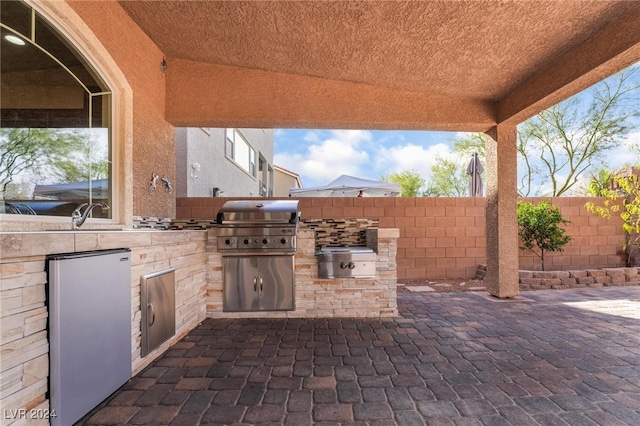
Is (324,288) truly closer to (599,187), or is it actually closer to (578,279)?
(578,279)

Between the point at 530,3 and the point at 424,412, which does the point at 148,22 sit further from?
the point at 424,412

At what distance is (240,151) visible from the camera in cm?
966

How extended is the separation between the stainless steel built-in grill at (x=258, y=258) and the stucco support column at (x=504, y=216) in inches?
122

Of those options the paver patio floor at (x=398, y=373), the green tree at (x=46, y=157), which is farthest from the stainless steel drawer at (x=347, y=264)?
the green tree at (x=46, y=157)

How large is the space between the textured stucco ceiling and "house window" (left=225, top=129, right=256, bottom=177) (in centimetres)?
440

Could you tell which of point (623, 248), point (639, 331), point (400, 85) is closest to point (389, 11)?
point (400, 85)

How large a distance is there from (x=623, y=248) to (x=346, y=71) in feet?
21.3

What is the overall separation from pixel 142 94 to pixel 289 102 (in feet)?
5.87

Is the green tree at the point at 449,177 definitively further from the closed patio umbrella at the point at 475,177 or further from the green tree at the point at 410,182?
the closed patio umbrella at the point at 475,177

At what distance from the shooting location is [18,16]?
2170mm

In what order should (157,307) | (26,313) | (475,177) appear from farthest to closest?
(475,177)
(157,307)
(26,313)

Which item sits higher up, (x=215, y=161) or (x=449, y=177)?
(x=449, y=177)

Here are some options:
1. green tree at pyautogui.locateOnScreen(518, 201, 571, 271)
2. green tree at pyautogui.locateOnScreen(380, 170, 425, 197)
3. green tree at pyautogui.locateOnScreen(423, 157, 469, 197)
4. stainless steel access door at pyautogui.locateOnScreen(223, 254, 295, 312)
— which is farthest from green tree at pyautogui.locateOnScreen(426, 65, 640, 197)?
stainless steel access door at pyautogui.locateOnScreen(223, 254, 295, 312)

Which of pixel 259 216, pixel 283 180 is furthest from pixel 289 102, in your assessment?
pixel 283 180
